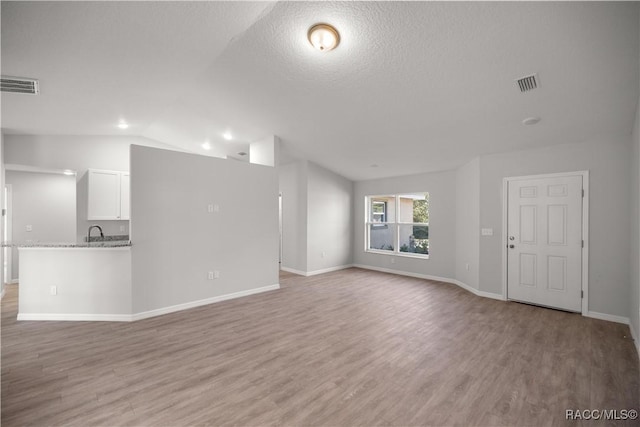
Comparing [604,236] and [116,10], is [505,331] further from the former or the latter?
[116,10]

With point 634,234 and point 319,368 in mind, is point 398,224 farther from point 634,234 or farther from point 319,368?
point 319,368

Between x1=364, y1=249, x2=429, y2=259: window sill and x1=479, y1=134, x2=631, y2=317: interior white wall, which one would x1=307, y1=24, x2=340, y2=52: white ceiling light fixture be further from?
x1=364, y1=249, x2=429, y2=259: window sill

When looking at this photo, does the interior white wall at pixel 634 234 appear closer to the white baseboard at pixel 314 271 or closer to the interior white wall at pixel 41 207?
the white baseboard at pixel 314 271

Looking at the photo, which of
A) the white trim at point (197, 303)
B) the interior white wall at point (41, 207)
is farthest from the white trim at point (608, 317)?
the interior white wall at point (41, 207)

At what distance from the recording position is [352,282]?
5.87 metres

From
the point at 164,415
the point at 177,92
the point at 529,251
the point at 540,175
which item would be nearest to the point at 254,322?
the point at 164,415

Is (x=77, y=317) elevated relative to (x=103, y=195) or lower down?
lower down

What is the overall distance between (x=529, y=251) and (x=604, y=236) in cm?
88

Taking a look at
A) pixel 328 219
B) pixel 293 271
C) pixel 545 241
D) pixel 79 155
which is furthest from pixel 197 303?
pixel 545 241

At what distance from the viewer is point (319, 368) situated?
255cm

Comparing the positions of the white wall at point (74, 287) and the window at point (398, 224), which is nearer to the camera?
the white wall at point (74, 287)

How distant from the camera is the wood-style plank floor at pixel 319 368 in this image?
198 cm

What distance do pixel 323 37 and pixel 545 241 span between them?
434cm

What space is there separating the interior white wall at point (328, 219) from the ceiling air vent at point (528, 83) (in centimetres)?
425
